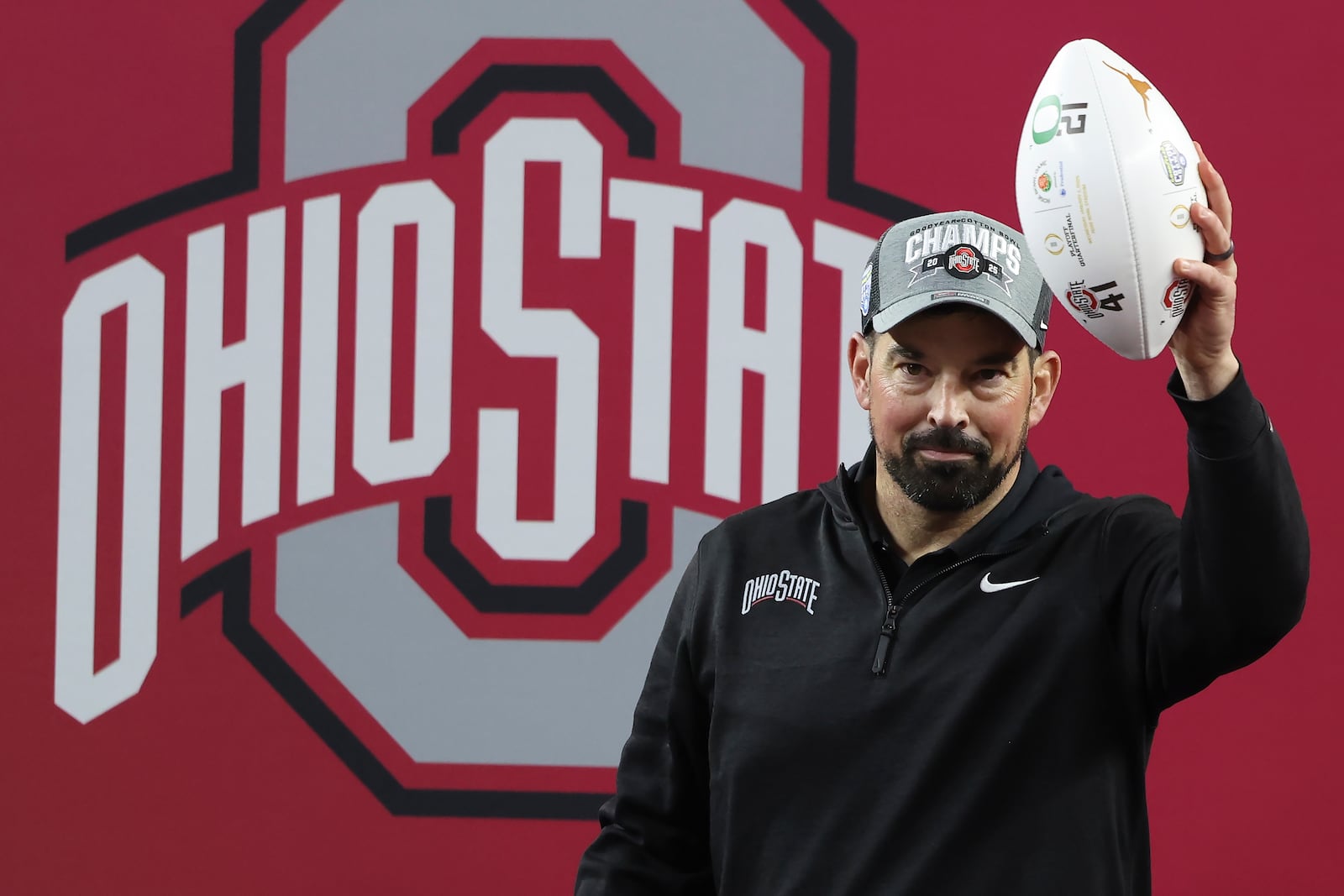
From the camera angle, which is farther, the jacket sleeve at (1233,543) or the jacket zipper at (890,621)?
the jacket zipper at (890,621)

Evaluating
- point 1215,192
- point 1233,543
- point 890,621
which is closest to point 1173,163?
point 1215,192

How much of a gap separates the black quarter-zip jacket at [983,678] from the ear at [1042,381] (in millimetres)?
50

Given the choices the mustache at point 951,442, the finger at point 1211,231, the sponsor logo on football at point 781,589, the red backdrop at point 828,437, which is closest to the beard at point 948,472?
the mustache at point 951,442

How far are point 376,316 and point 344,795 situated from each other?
677 millimetres

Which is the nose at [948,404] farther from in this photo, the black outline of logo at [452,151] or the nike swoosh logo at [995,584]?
the black outline of logo at [452,151]

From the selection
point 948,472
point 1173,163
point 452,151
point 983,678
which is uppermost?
point 452,151

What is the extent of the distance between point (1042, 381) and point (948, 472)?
15 centimetres

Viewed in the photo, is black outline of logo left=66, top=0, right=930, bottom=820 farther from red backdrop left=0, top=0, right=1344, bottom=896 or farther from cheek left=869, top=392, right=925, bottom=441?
cheek left=869, top=392, right=925, bottom=441

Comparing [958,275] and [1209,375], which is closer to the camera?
[1209,375]

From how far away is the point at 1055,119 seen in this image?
1.04 metres

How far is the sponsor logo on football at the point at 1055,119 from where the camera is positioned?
40.0 inches

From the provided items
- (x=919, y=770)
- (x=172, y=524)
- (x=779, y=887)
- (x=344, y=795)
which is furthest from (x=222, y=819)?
(x=919, y=770)

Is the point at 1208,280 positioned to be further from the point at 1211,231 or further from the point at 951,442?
the point at 951,442

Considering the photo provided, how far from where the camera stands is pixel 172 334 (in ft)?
6.40
